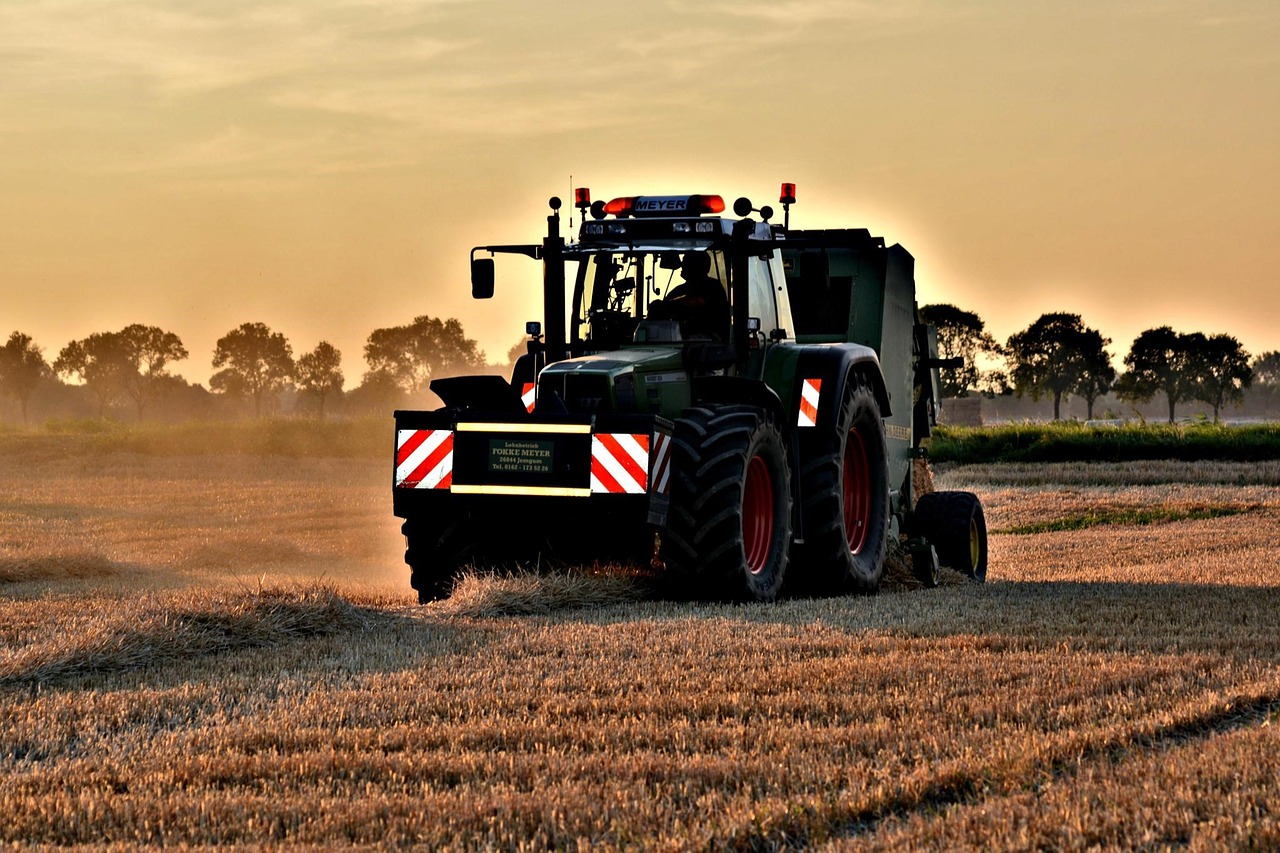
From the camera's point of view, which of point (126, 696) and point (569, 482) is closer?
point (126, 696)

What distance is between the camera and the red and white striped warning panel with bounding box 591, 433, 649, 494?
437 inches

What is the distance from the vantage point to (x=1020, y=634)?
32.5ft

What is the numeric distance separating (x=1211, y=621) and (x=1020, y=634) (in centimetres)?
171

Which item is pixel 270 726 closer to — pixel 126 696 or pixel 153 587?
pixel 126 696

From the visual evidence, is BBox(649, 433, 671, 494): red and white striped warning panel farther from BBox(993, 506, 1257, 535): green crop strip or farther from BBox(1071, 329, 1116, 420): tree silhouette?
BBox(1071, 329, 1116, 420): tree silhouette

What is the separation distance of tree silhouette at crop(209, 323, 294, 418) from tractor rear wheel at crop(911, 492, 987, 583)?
93.0 m

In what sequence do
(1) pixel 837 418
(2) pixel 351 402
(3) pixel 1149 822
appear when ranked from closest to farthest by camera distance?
1. (3) pixel 1149 822
2. (1) pixel 837 418
3. (2) pixel 351 402

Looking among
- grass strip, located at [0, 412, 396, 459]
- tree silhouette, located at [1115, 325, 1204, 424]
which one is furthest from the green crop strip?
tree silhouette, located at [1115, 325, 1204, 424]

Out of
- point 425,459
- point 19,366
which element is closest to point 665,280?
point 425,459

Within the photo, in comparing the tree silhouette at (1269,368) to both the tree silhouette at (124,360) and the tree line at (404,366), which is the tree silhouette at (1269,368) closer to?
the tree line at (404,366)

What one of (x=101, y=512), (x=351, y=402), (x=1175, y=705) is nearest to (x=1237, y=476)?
(x=101, y=512)

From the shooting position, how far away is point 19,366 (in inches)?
4331

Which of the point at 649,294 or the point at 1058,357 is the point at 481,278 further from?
the point at 1058,357

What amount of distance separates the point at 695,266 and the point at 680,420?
1.51m
